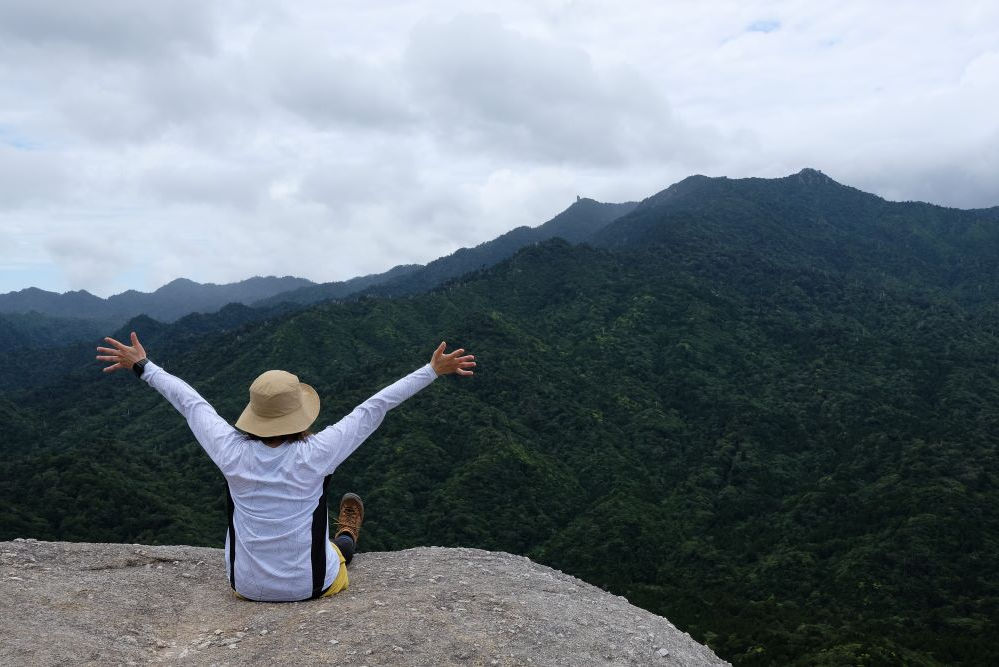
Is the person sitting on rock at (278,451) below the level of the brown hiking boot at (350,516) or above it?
above

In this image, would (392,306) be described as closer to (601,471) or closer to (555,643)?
(601,471)

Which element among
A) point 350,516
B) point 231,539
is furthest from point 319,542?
point 350,516

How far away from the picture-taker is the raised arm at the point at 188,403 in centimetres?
636

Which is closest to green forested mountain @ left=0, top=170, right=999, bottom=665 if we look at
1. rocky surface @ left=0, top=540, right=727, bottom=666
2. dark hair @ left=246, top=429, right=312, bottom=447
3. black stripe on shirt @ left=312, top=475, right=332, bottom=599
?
rocky surface @ left=0, top=540, right=727, bottom=666

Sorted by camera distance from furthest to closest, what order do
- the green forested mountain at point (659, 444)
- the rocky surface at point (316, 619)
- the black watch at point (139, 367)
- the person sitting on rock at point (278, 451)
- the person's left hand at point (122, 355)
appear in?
1. the green forested mountain at point (659, 444)
2. the black watch at point (139, 367)
3. the person's left hand at point (122, 355)
4. the person sitting on rock at point (278, 451)
5. the rocky surface at point (316, 619)

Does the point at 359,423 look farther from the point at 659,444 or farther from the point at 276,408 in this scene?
the point at 659,444

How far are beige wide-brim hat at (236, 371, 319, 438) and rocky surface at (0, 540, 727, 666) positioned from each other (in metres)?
1.92

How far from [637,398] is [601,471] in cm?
2350

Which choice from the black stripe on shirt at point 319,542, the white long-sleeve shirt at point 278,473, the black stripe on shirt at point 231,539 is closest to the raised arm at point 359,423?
the white long-sleeve shirt at point 278,473

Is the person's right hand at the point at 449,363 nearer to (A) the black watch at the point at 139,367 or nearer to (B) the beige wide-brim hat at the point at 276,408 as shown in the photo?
(B) the beige wide-brim hat at the point at 276,408

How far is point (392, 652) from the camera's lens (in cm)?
614

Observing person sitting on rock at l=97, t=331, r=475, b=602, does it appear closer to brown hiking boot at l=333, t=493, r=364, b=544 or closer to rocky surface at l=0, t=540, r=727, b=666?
rocky surface at l=0, t=540, r=727, b=666

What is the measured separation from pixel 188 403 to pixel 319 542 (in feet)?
6.08

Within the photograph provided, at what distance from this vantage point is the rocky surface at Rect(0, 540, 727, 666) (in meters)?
6.13
